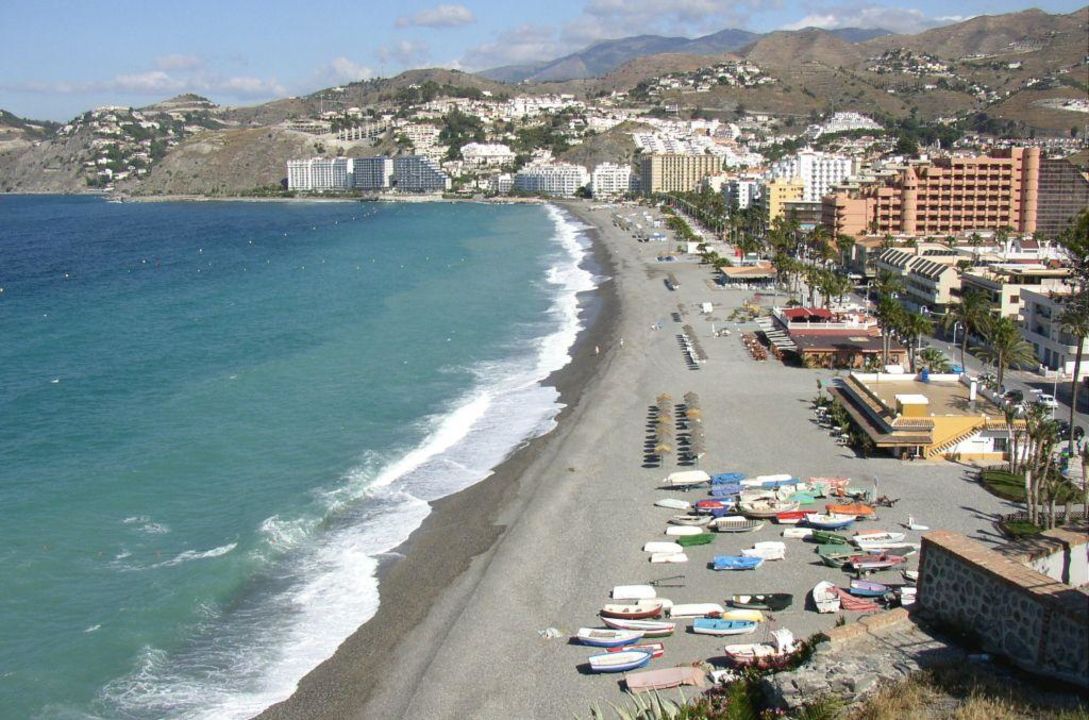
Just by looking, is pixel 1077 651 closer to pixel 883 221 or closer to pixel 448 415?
pixel 448 415

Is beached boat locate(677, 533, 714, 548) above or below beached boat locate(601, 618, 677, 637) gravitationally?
above

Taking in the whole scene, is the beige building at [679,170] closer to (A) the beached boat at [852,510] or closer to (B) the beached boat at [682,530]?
(A) the beached boat at [852,510]

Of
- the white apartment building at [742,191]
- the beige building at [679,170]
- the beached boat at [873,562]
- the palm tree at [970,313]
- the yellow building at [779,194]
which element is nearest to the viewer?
the beached boat at [873,562]

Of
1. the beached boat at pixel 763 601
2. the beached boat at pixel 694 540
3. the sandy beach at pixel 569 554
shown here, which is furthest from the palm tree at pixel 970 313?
the beached boat at pixel 763 601

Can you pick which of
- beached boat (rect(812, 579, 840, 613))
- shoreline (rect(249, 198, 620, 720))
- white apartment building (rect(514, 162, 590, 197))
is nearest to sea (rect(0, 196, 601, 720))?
shoreline (rect(249, 198, 620, 720))

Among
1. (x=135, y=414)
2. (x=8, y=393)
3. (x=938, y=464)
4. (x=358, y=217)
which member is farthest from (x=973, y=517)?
(x=358, y=217)

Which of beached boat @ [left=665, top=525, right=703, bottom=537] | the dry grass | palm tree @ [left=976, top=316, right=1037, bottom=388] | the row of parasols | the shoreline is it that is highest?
palm tree @ [left=976, top=316, right=1037, bottom=388]

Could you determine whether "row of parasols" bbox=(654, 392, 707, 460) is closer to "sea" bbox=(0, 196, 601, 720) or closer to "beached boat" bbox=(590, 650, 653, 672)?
"sea" bbox=(0, 196, 601, 720)
